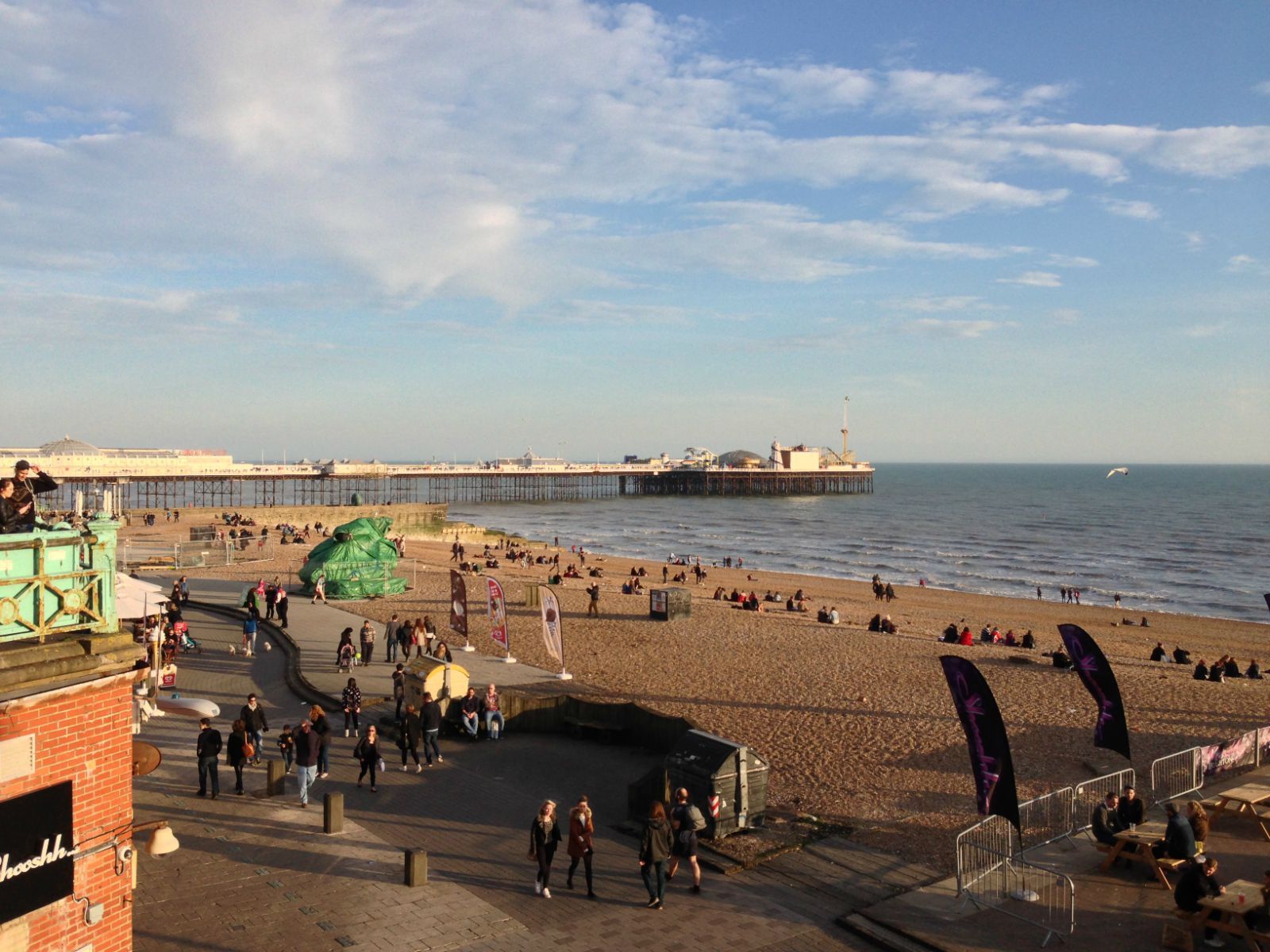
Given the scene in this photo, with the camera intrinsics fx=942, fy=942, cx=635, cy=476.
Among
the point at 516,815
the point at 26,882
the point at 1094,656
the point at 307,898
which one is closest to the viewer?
the point at 26,882

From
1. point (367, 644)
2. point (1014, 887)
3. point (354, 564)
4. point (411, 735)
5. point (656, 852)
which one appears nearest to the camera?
point (656, 852)

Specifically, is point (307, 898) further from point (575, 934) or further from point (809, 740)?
point (809, 740)

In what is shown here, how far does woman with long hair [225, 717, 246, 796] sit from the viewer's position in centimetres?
1267

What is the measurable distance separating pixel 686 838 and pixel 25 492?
6.97m

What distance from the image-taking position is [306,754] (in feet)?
39.8

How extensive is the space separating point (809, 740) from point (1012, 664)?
32.9 feet

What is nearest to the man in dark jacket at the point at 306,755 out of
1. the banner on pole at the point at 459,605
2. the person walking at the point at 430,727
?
the person walking at the point at 430,727

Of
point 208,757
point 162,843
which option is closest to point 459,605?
point 208,757

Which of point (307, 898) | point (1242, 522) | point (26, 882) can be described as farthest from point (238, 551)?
point (1242, 522)

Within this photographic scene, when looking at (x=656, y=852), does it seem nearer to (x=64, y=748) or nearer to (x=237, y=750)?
(x=64, y=748)

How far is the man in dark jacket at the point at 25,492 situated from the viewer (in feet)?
20.4

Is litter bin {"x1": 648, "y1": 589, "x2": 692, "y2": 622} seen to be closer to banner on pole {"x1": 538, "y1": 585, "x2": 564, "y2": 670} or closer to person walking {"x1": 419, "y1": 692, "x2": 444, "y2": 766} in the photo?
banner on pole {"x1": 538, "y1": 585, "x2": 564, "y2": 670}

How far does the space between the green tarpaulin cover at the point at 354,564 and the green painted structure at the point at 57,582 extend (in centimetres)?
2432

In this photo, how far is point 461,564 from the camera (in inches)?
1807
